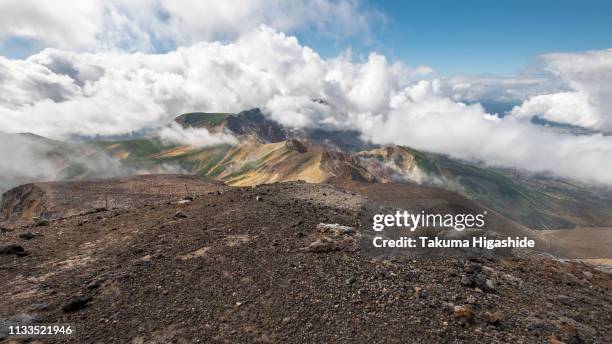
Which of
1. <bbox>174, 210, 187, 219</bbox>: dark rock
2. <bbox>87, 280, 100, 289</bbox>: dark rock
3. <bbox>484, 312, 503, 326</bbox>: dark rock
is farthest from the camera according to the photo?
<bbox>174, 210, 187, 219</bbox>: dark rock

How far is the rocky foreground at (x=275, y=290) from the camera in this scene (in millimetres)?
11953

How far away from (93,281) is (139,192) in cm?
5243

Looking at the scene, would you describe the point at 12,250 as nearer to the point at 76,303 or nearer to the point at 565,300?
the point at 76,303

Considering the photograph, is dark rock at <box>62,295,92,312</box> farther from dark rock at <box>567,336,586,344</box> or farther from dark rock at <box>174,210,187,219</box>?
dark rock at <box>567,336,586,344</box>

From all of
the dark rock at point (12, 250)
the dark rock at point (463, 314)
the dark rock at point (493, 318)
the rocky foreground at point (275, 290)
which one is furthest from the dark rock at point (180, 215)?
the dark rock at point (493, 318)

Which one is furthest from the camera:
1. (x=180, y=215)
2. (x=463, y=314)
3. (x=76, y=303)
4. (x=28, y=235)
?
(x=180, y=215)

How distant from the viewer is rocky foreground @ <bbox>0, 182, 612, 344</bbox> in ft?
39.2

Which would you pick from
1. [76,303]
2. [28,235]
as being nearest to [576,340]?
[76,303]

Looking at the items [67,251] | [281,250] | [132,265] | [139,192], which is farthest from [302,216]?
[139,192]

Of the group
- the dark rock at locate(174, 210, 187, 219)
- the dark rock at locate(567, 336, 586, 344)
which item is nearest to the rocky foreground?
the dark rock at locate(567, 336, 586, 344)

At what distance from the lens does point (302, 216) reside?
75.7 feet

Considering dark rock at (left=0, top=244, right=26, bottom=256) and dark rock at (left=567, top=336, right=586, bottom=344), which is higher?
dark rock at (left=0, top=244, right=26, bottom=256)

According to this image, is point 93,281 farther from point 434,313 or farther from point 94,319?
point 434,313

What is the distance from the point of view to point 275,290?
556 inches
